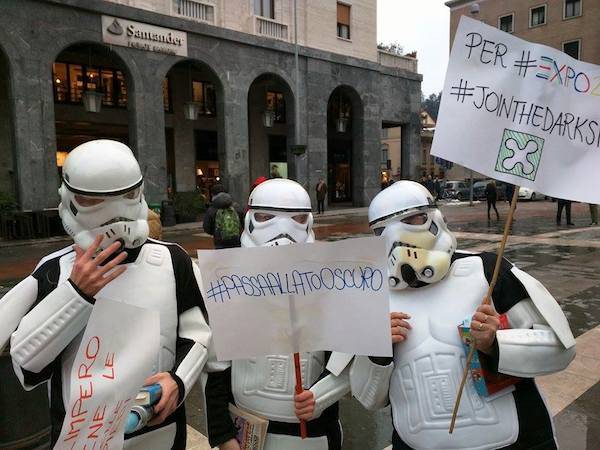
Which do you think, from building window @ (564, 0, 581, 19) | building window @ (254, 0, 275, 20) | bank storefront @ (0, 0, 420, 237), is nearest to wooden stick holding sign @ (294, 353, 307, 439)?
bank storefront @ (0, 0, 420, 237)

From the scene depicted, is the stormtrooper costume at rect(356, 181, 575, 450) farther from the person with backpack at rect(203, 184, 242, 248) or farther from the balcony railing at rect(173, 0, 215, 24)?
the balcony railing at rect(173, 0, 215, 24)

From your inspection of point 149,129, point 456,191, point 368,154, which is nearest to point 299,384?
point 149,129

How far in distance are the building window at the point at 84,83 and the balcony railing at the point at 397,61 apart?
42.9 feet

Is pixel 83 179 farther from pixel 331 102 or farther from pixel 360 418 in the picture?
pixel 331 102

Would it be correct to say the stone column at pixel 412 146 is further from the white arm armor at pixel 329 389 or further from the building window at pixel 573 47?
the white arm armor at pixel 329 389

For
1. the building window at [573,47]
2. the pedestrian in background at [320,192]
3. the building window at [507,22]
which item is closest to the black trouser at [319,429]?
the pedestrian in background at [320,192]

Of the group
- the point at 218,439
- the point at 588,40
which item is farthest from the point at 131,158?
the point at 588,40

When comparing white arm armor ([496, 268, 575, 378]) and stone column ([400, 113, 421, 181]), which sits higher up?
stone column ([400, 113, 421, 181])

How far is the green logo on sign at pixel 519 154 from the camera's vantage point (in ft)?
5.74

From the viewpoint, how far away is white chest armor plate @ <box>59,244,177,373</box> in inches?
71.7

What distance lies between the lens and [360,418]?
381cm

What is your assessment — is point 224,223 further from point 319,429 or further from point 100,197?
point 100,197

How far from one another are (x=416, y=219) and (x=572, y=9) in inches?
1736

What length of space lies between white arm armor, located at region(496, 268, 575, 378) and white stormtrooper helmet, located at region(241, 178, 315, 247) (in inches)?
38.2
